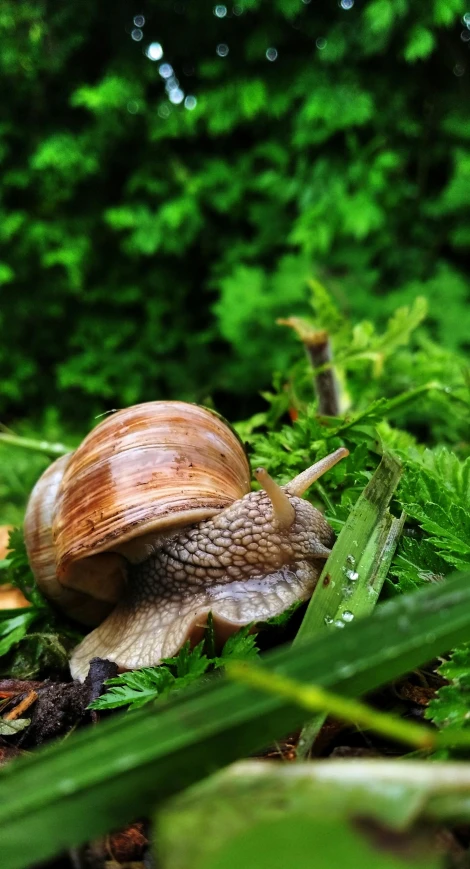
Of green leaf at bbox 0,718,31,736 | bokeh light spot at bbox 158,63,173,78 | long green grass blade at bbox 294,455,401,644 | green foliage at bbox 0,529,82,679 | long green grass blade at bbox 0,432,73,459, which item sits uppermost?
bokeh light spot at bbox 158,63,173,78

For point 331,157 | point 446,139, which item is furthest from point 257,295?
point 446,139

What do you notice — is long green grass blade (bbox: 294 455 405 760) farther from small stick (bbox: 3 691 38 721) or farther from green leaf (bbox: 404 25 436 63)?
green leaf (bbox: 404 25 436 63)

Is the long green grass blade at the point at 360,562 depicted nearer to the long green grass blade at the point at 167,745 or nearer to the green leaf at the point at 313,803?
the long green grass blade at the point at 167,745

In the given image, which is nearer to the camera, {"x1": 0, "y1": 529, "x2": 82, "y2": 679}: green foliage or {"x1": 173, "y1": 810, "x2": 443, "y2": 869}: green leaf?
{"x1": 173, "y1": 810, "x2": 443, "y2": 869}: green leaf

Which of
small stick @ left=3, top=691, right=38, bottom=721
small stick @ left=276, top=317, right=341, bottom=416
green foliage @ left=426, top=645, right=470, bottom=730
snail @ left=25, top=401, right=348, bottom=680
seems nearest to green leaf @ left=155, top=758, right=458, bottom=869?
green foliage @ left=426, top=645, right=470, bottom=730

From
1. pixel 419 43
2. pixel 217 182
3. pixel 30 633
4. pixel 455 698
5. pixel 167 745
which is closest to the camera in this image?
pixel 167 745

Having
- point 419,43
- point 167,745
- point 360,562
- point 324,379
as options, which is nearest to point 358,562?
point 360,562

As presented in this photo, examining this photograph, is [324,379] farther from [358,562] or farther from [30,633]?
[30,633]

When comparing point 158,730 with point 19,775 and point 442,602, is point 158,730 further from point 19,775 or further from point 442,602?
point 442,602
